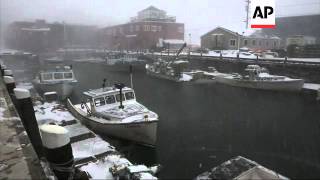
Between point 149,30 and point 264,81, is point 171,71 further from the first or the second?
point 149,30

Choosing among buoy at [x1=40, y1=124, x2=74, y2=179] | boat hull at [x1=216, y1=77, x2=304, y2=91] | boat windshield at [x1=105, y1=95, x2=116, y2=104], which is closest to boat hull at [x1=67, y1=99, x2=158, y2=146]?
boat windshield at [x1=105, y1=95, x2=116, y2=104]

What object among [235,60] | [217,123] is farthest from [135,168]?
[235,60]

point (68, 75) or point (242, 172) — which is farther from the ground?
point (68, 75)

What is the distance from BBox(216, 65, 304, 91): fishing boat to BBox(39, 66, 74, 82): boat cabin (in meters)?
19.4

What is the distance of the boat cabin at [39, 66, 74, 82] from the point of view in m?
27.0

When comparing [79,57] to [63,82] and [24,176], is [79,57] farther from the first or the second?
[24,176]

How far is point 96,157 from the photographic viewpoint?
37.8 ft

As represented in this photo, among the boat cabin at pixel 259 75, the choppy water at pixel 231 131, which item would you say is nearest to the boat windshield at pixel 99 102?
the choppy water at pixel 231 131

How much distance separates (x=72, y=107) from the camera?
19109 millimetres

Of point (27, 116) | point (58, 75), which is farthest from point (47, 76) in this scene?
point (27, 116)

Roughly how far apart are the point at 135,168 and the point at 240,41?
171 ft

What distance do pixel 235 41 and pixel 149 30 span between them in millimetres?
24074

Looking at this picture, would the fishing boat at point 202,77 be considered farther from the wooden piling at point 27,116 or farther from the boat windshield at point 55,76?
the wooden piling at point 27,116

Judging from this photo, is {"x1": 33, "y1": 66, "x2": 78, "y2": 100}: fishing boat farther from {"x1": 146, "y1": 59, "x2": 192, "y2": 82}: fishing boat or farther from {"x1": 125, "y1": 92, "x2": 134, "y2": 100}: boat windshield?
{"x1": 146, "y1": 59, "x2": 192, "y2": 82}: fishing boat
